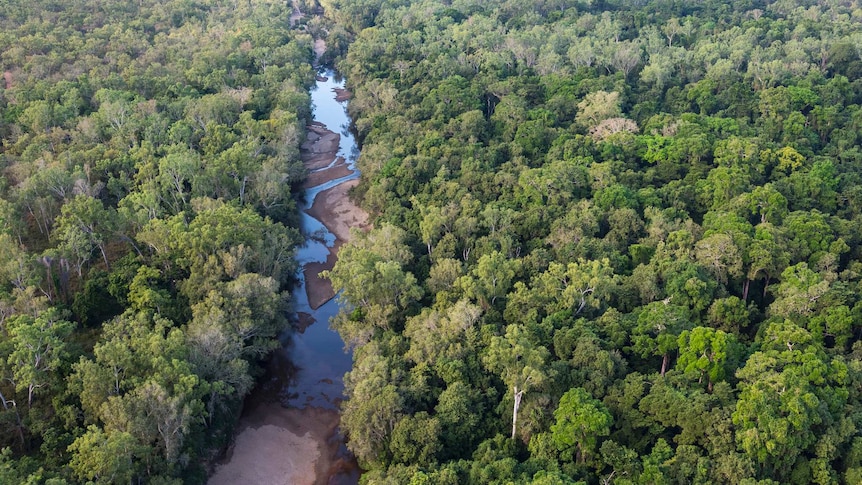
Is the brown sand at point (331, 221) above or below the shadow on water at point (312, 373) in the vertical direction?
below

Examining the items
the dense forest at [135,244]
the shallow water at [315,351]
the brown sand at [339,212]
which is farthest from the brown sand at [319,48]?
the shallow water at [315,351]

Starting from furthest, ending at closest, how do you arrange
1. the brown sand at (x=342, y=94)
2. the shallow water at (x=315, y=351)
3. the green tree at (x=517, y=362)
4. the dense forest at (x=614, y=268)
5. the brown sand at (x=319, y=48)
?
the brown sand at (x=319, y=48)
the brown sand at (x=342, y=94)
the shallow water at (x=315, y=351)
the green tree at (x=517, y=362)
the dense forest at (x=614, y=268)

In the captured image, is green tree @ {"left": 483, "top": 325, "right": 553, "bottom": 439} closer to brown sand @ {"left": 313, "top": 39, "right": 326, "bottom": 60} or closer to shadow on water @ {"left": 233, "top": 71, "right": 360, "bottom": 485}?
shadow on water @ {"left": 233, "top": 71, "right": 360, "bottom": 485}

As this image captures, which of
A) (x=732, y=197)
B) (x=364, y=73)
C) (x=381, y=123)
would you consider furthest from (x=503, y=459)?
(x=364, y=73)

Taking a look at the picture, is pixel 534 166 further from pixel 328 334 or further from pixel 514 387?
pixel 514 387

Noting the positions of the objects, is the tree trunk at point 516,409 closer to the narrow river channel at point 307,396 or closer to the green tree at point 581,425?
the green tree at point 581,425
